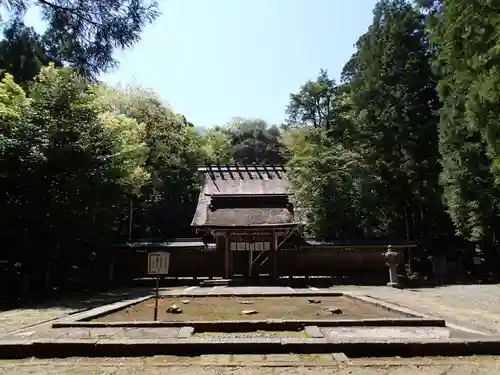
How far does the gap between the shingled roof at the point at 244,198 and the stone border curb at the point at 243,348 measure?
1306cm

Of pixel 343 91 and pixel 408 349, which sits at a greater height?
pixel 343 91

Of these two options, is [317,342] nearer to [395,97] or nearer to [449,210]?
[449,210]

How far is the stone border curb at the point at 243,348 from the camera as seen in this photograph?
4.71 meters

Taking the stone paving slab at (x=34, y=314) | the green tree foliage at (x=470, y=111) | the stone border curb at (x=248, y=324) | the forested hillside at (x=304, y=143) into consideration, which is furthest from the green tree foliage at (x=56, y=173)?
the green tree foliage at (x=470, y=111)

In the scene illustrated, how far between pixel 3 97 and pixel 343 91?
21598mm

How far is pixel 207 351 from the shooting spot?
477 centimetres

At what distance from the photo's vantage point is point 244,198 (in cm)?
2062

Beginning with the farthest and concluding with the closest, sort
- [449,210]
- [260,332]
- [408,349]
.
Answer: [449,210], [260,332], [408,349]

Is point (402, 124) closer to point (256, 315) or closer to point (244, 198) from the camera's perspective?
point (244, 198)

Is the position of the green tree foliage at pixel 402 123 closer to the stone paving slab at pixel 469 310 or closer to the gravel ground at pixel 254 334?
the stone paving slab at pixel 469 310

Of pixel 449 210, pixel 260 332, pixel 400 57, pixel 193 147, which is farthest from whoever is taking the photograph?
pixel 193 147

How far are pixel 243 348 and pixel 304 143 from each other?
77.3 ft

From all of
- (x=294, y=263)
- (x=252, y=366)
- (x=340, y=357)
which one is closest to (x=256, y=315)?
(x=340, y=357)

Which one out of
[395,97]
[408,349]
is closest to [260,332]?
[408,349]
